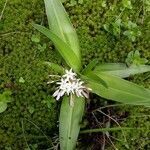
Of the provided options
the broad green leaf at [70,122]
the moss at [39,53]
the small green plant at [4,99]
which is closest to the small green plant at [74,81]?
the broad green leaf at [70,122]

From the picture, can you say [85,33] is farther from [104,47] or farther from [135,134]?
[135,134]

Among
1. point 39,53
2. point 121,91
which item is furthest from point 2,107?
point 121,91

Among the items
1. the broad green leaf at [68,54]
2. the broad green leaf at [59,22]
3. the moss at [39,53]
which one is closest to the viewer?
the broad green leaf at [68,54]

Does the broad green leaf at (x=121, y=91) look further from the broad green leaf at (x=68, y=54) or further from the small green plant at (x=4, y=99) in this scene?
the small green plant at (x=4, y=99)

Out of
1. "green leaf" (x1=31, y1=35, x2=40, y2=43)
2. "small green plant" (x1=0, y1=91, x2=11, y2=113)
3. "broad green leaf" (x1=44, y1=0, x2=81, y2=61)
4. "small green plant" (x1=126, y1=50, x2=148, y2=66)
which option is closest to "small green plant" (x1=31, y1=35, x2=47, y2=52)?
"green leaf" (x1=31, y1=35, x2=40, y2=43)

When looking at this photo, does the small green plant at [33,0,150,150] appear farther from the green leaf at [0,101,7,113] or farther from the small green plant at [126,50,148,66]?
the green leaf at [0,101,7,113]

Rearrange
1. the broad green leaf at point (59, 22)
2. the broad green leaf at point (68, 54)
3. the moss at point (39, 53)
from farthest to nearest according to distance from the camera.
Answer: the moss at point (39, 53)
the broad green leaf at point (59, 22)
the broad green leaf at point (68, 54)

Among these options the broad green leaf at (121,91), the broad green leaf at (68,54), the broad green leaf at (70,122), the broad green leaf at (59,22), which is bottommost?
the broad green leaf at (70,122)
